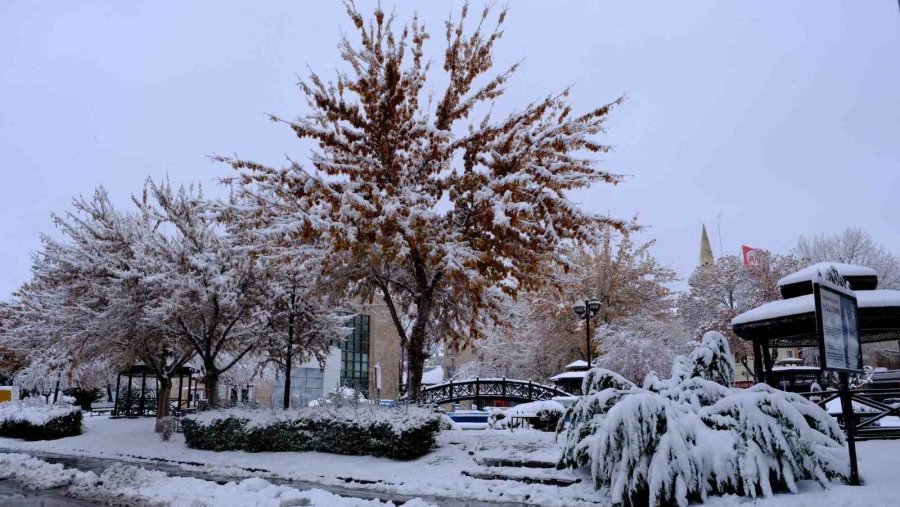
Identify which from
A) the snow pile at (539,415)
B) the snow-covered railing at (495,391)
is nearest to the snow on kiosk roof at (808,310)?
the snow pile at (539,415)

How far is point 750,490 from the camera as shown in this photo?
6410mm

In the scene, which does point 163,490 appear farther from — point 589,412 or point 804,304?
point 804,304

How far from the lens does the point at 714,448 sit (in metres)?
6.95

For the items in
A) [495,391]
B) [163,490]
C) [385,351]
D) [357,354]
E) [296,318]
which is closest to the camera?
[163,490]

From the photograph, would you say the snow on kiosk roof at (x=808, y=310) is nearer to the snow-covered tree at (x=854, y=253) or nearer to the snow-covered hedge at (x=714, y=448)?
the snow-covered hedge at (x=714, y=448)

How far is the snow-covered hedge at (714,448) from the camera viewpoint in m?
6.61

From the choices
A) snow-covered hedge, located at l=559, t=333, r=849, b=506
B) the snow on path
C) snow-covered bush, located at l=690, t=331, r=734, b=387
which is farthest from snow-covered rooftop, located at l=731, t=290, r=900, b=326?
the snow on path

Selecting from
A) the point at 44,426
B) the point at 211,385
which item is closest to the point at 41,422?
the point at 44,426

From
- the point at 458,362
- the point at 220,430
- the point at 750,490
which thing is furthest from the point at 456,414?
the point at 458,362

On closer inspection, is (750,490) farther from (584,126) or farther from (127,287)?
(127,287)

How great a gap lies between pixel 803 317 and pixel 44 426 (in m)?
23.4

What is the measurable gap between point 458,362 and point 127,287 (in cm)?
7610

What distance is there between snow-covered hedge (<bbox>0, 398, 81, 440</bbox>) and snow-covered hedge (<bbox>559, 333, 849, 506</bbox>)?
20.8 meters

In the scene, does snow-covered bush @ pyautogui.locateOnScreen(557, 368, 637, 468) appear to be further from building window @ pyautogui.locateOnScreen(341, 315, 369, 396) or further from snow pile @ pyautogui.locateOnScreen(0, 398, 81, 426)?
building window @ pyautogui.locateOnScreen(341, 315, 369, 396)
